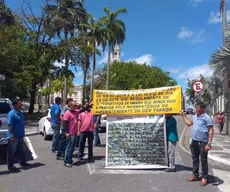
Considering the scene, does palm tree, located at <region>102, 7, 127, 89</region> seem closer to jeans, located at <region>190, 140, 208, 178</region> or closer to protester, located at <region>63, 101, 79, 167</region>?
protester, located at <region>63, 101, 79, 167</region>

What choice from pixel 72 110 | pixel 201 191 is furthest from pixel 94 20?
pixel 201 191

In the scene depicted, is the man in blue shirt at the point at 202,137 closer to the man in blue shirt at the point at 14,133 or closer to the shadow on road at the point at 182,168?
the shadow on road at the point at 182,168

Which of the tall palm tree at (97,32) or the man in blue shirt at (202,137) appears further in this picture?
the tall palm tree at (97,32)

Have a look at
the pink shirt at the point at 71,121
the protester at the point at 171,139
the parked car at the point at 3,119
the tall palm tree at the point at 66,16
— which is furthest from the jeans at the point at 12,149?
the tall palm tree at the point at 66,16

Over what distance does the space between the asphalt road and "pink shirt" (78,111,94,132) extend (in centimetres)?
96

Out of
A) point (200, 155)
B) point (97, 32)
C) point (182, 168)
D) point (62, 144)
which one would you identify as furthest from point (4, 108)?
point (97, 32)

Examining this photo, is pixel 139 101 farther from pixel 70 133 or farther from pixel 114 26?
pixel 114 26

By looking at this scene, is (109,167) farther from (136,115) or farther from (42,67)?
(42,67)

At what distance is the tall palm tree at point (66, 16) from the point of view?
29109mm

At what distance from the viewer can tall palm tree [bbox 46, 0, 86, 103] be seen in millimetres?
29109

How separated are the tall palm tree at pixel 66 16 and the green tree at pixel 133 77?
19.0m

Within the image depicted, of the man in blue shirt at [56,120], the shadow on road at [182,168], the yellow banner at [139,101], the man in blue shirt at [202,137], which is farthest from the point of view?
the man in blue shirt at [56,120]

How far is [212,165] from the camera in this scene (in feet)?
28.0

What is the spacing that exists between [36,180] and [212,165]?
16.0 feet
